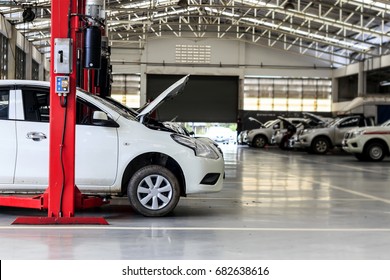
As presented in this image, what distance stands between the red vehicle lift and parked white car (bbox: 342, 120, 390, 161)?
15818 millimetres

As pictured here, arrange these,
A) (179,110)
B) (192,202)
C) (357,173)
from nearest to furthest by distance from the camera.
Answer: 1. (192,202)
2. (357,173)
3. (179,110)

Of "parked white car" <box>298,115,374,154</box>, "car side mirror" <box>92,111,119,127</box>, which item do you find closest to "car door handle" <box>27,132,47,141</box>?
"car side mirror" <box>92,111,119,127</box>

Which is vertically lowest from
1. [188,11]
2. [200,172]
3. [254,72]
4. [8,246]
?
[8,246]

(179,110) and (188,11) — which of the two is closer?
(188,11)

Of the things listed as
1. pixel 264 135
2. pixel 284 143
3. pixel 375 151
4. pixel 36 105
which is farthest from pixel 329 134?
pixel 36 105

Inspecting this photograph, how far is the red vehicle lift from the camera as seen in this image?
7246 mm

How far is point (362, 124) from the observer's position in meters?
26.1

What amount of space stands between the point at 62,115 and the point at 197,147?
182 centimetres

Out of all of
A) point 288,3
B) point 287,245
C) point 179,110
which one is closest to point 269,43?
point 179,110

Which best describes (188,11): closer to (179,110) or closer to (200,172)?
(179,110)

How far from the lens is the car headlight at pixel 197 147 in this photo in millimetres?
8086

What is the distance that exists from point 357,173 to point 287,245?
10733mm

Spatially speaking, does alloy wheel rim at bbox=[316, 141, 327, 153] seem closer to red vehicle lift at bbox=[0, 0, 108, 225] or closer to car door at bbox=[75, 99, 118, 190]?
car door at bbox=[75, 99, 118, 190]

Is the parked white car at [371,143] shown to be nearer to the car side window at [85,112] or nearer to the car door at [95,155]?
the car side window at [85,112]
